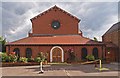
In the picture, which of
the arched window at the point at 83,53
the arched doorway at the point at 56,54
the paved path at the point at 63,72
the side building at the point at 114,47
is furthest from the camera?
the side building at the point at 114,47

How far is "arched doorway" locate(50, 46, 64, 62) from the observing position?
41647 mm

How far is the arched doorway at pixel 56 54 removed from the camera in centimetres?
4165

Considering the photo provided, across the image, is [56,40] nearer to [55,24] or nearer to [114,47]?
[55,24]

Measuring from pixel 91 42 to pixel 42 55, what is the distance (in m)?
8.87

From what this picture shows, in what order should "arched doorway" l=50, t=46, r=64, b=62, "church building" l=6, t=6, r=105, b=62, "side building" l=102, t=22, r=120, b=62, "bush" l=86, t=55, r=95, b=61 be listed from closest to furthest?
1. "bush" l=86, t=55, r=95, b=61
2. "church building" l=6, t=6, r=105, b=62
3. "arched doorway" l=50, t=46, r=64, b=62
4. "side building" l=102, t=22, r=120, b=62

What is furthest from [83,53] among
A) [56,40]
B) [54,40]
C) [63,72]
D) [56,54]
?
[63,72]

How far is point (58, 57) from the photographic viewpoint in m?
41.8

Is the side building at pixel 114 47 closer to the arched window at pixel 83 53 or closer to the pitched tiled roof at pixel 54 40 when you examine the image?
the pitched tiled roof at pixel 54 40

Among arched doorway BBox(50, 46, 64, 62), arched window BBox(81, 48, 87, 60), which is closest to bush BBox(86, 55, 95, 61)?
arched window BBox(81, 48, 87, 60)

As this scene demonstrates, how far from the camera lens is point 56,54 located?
41.8 meters

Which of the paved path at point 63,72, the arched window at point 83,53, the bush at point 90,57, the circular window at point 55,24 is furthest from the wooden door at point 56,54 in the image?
the paved path at point 63,72

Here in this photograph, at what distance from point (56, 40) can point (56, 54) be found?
2.47 m

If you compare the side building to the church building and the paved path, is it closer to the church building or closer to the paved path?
the church building

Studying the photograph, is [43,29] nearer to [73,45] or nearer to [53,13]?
[53,13]
